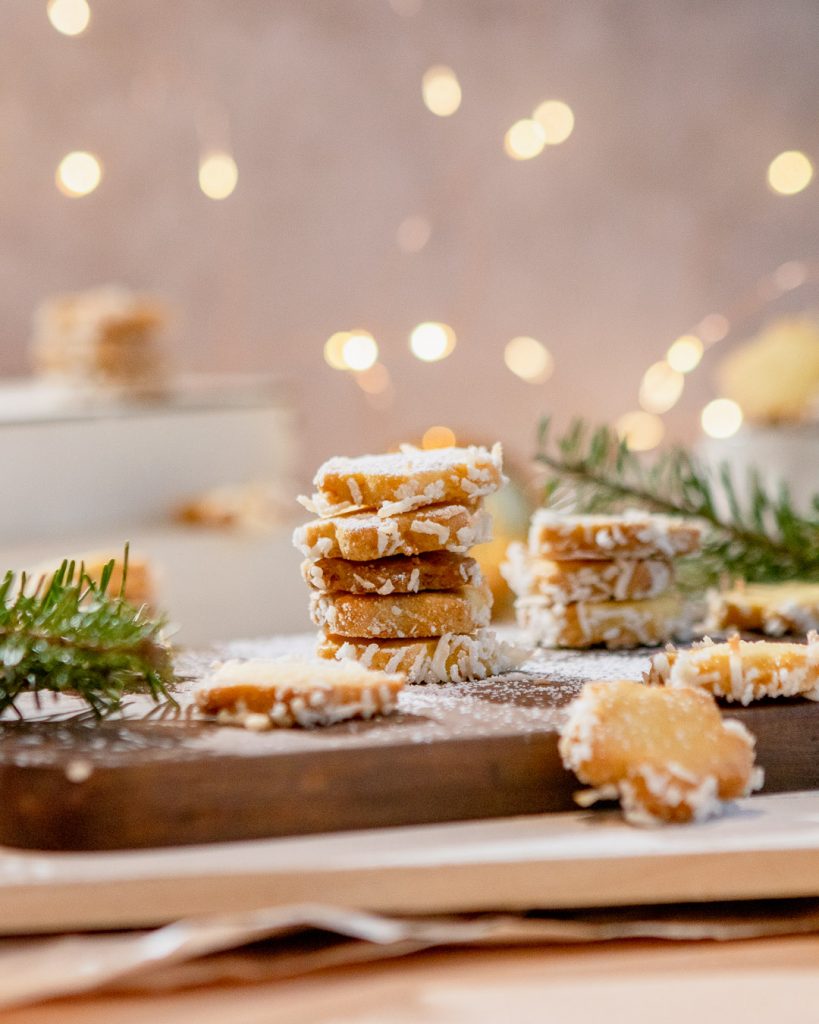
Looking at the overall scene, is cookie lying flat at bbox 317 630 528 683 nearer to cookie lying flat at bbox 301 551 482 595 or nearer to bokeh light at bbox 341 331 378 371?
cookie lying flat at bbox 301 551 482 595

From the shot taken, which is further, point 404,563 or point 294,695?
point 404,563

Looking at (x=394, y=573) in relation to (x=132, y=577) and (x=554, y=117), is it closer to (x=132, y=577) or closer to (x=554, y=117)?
(x=132, y=577)

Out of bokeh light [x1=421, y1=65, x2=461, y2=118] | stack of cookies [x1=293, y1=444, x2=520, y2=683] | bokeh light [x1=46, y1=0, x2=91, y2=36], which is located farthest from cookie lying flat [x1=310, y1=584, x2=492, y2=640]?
bokeh light [x1=46, y1=0, x2=91, y2=36]

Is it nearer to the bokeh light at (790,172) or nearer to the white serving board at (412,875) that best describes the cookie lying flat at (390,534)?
the white serving board at (412,875)

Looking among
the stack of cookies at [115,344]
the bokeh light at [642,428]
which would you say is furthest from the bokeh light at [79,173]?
the bokeh light at [642,428]

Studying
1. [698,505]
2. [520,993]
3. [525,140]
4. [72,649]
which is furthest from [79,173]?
[520,993]
